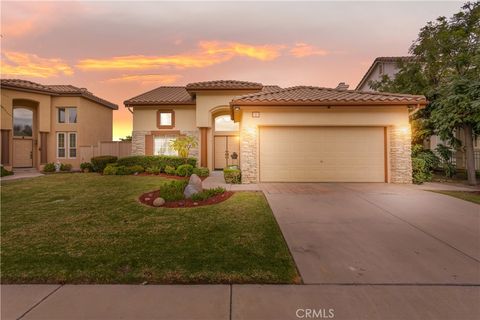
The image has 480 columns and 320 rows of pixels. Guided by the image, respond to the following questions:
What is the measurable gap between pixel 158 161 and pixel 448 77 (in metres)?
17.1

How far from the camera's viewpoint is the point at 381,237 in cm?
431

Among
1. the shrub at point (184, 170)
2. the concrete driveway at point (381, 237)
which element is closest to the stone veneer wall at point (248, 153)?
the concrete driveway at point (381, 237)

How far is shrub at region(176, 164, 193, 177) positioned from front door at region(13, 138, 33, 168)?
514 inches

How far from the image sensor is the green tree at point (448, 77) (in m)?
9.96

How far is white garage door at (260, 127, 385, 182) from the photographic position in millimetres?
Answer: 10484

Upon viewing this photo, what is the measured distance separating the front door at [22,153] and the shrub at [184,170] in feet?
42.8

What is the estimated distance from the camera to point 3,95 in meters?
14.9

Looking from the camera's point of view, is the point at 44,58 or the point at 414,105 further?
the point at 44,58

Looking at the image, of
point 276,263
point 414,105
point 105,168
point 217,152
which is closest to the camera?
point 276,263

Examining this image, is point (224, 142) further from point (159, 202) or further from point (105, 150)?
point (159, 202)

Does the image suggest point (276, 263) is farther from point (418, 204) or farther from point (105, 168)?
point (105, 168)
